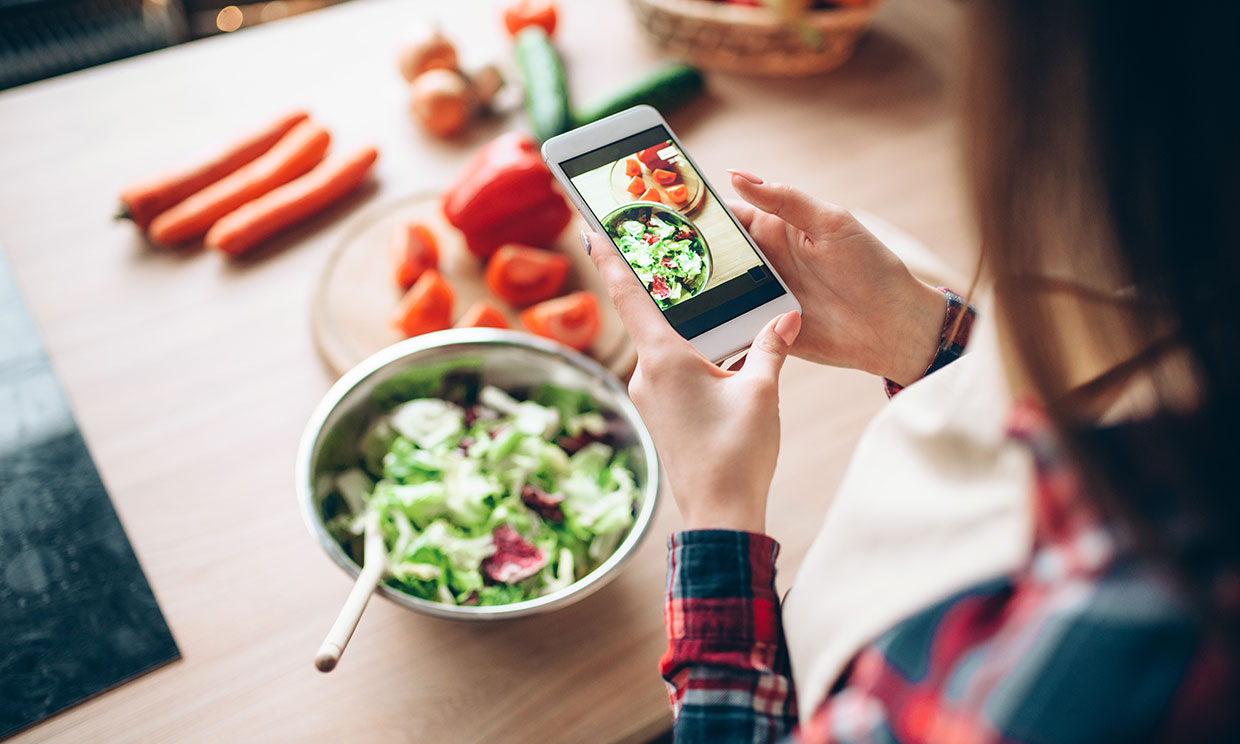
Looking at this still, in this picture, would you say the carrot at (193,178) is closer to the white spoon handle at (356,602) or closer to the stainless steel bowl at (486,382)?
the stainless steel bowl at (486,382)

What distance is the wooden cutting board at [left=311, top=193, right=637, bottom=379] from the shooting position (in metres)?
1.08

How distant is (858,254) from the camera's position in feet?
2.81

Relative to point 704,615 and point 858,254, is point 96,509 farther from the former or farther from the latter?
point 858,254

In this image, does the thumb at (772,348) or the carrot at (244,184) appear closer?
the thumb at (772,348)

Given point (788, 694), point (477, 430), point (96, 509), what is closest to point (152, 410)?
point (96, 509)

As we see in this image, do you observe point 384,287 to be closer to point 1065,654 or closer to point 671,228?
point 671,228

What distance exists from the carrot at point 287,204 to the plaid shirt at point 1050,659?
102cm

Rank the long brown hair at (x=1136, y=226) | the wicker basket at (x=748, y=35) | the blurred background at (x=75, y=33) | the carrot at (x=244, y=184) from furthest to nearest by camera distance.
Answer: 1. the blurred background at (x=75, y=33)
2. the wicker basket at (x=748, y=35)
3. the carrot at (x=244, y=184)
4. the long brown hair at (x=1136, y=226)

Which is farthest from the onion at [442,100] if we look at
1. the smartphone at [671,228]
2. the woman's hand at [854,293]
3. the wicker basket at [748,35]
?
the woman's hand at [854,293]

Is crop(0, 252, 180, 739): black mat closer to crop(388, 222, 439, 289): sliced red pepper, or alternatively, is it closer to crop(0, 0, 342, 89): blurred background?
crop(388, 222, 439, 289): sliced red pepper

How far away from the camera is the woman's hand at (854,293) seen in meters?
0.85

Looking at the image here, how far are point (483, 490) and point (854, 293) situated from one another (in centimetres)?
47

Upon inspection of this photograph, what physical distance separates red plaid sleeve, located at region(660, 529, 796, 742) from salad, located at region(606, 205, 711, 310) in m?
0.28

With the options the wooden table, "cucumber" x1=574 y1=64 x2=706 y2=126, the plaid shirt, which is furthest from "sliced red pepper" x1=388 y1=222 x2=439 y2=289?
the plaid shirt
